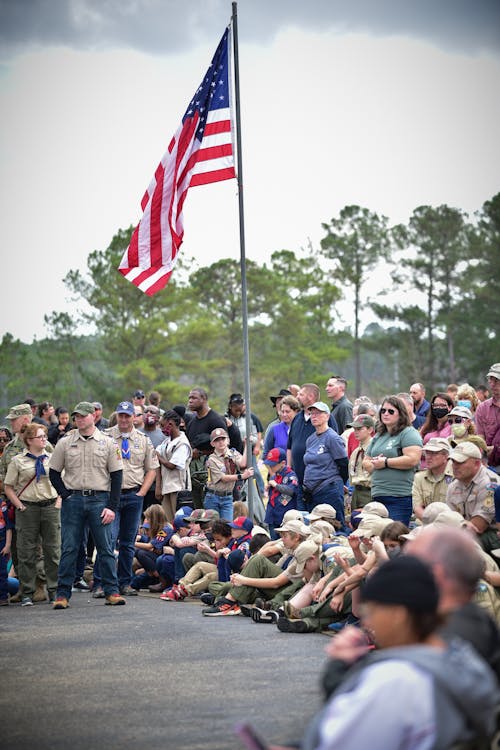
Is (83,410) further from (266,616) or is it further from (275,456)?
(266,616)

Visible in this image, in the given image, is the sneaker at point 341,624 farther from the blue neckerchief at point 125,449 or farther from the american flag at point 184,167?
the american flag at point 184,167

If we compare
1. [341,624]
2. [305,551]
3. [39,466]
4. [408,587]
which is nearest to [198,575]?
[39,466]

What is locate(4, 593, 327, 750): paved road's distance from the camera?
6.33 m

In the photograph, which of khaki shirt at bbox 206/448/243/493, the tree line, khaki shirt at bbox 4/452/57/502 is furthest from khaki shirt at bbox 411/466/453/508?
the tree line

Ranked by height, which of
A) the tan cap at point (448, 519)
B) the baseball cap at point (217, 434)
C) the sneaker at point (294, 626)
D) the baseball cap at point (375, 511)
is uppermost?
the baseball cap at point (217, 434)

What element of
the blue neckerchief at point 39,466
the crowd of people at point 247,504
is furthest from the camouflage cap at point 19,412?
the blue neckerchief at point 39,466

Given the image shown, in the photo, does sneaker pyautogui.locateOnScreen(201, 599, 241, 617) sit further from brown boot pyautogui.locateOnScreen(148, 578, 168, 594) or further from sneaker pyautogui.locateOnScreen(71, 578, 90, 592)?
sneaker pyautogui.locateOnScreen(71, 578, 90, 592)

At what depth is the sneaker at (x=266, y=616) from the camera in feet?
34.5

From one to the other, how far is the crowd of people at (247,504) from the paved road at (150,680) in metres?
0.64

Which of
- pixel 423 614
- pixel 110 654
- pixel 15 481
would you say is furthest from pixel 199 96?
pixel 423 614

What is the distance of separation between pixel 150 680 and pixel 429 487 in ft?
12.1

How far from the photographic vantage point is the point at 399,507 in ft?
35.4

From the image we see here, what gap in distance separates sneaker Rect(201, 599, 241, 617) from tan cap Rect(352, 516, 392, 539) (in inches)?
94.1

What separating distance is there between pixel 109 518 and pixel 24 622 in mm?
1445
